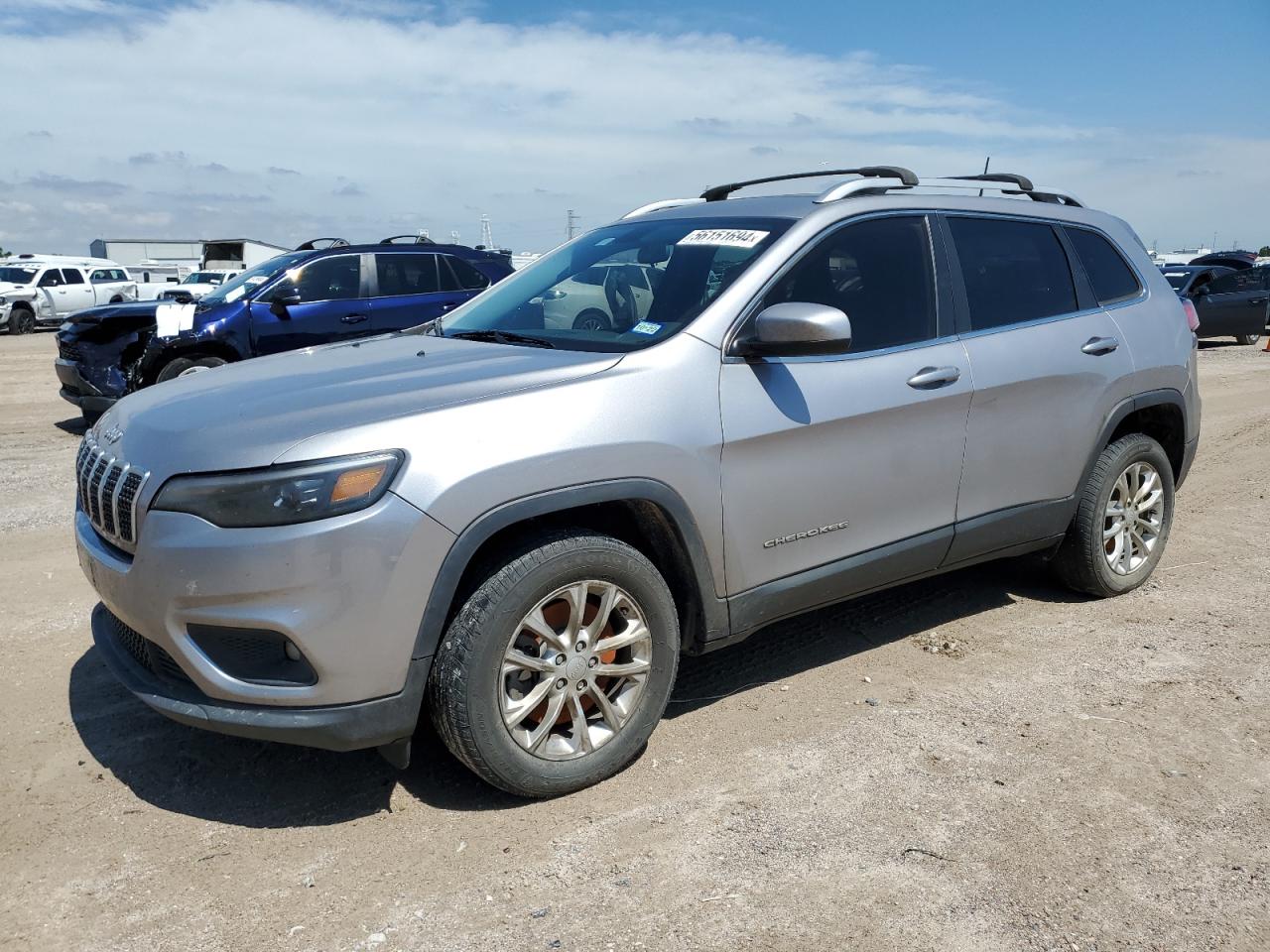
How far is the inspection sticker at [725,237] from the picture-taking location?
3.92m

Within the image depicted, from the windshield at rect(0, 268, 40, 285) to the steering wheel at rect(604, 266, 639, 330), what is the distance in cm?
2825

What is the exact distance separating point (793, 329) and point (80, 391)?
841cm

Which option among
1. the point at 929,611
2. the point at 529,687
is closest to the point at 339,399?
the point at 529,687

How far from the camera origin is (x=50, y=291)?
2758 cm

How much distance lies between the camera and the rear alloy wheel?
86.7ft

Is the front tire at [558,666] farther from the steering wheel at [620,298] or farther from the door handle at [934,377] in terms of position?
the door handle at [934,377]

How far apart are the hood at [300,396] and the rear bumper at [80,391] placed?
6561 millimetres

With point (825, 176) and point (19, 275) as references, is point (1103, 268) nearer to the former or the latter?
point (825, 176)

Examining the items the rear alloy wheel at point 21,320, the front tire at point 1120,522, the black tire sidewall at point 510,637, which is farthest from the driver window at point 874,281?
the rear alloy wheel at point 21,320

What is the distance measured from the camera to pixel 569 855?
307 cm

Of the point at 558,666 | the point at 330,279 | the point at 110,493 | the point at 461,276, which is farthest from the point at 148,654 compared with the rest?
the point at 461,276

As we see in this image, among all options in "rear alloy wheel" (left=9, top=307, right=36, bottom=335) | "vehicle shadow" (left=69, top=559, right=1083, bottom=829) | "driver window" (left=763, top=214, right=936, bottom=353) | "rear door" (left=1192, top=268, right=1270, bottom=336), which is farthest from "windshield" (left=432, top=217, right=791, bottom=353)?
"rear alloy wheel" (left=9, top=307, right=36, bottom=335)

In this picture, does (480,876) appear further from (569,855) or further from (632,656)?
(632,656)

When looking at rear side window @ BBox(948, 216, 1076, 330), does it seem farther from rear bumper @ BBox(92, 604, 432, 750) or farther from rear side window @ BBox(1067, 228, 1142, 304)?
rear bumper @ BBox(92, 604, 432, 750)
